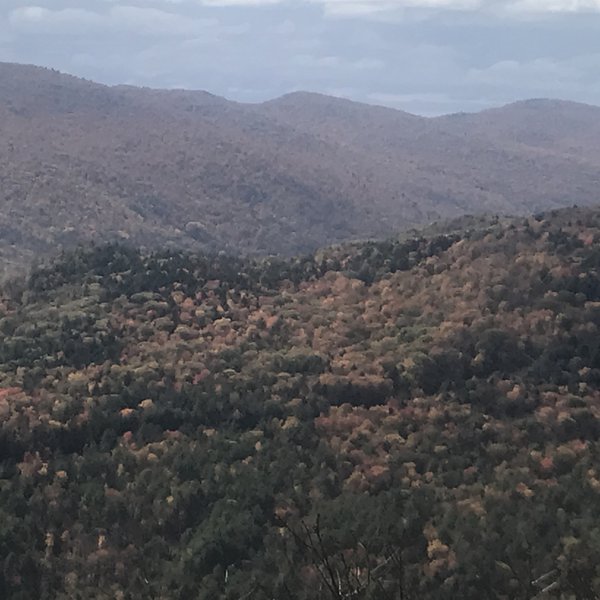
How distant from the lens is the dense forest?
181 ft

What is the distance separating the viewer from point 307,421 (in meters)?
75.6

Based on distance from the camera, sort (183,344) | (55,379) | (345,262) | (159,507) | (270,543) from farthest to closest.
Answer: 1. (345,262)
2. (183,344)
3. (55,379)
4. (159,507)
5. (270,543)

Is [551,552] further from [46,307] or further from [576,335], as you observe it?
[46,307]

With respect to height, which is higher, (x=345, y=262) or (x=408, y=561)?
(x=345, y=262)

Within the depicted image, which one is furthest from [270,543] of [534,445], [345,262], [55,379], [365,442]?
[345,262]

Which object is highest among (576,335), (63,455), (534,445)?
(576,335)

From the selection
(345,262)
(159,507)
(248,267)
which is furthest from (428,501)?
(248,267)

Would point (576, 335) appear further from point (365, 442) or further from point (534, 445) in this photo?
point (365, 442)

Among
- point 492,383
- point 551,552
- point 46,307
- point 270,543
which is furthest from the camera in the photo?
point 46,307

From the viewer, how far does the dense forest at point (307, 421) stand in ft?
181

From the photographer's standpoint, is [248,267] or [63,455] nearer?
[63,455]

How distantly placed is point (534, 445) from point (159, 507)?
3019cm

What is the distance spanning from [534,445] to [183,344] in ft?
135

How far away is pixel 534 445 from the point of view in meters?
67.5
